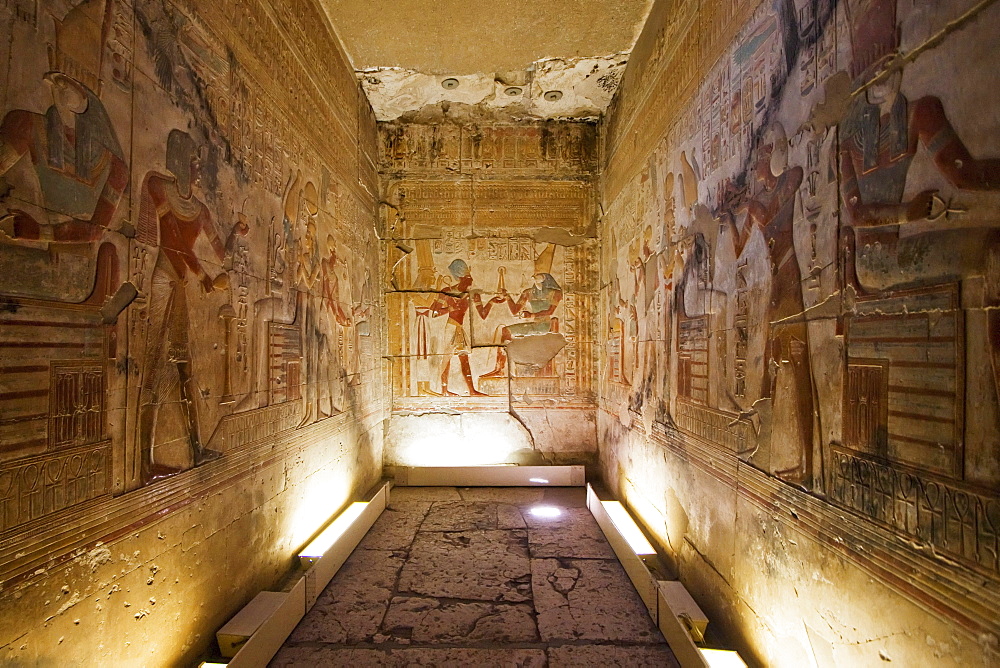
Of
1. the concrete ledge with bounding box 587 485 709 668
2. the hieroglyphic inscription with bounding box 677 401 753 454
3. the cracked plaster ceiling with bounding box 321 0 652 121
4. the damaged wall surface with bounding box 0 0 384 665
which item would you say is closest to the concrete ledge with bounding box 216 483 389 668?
the damaged wall surface with bounding box 0 0 384 665

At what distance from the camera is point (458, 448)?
5.20 meters

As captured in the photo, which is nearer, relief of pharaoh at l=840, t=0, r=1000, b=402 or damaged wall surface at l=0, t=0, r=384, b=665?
relief of pharaoh at l=840, t=0, r=1000, b=402

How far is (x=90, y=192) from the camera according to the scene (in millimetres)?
1467

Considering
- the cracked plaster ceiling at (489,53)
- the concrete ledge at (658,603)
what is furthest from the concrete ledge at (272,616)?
Answer: the cracked plaster ceiling at (489,53)

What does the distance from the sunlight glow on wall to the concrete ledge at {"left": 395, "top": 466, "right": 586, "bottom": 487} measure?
28cm

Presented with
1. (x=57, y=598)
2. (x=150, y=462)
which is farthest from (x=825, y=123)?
(x=57, y=598)

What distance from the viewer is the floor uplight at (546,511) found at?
13.3 ft

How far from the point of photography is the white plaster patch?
14.2ft

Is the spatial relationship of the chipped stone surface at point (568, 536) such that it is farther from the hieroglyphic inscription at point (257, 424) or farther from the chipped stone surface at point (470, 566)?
the hieroglyphic inscription at point (257, 424)

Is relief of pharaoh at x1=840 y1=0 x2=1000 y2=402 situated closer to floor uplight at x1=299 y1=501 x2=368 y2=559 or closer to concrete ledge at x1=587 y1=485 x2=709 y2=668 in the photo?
concrete ledge at x1=587 y1=485 x2=709 y2=668

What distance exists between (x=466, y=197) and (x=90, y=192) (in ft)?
13.4

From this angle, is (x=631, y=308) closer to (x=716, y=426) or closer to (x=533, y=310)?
(x=533, y=310)

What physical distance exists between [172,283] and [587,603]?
276 centimetres

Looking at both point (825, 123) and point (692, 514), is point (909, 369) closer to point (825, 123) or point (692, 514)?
point (825, 123)
